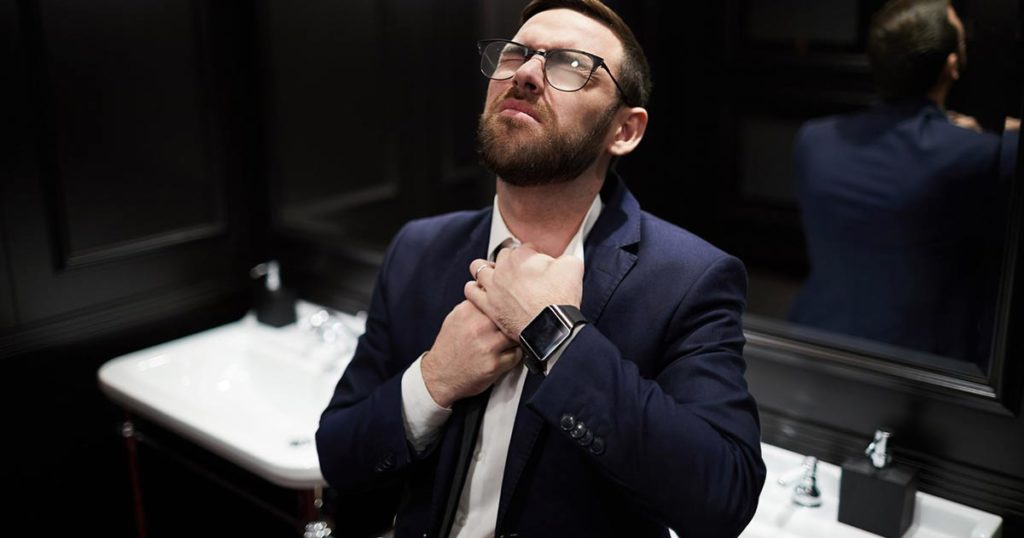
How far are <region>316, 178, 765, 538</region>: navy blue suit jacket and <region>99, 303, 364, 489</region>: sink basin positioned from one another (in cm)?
43

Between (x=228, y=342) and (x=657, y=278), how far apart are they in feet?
4.69

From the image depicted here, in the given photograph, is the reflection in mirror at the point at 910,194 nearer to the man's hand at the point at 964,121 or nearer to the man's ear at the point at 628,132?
the man's hand at the point at 964,121

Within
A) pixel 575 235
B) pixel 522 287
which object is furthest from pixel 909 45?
pixel 522 287

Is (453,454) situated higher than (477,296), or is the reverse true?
(477,296)

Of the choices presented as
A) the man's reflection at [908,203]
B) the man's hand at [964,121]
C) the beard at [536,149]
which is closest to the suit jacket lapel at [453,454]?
the beard at [536,149]

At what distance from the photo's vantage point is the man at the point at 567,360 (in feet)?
3.41

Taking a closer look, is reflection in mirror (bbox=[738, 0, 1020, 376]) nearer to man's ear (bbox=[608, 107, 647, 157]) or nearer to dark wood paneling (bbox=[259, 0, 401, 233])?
man's ear (bbox=[608, 107, 647, 157])

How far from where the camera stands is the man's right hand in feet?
3.71

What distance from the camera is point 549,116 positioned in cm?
114

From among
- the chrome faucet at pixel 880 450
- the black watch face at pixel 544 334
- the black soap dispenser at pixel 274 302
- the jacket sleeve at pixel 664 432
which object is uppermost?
the black watch face at pixel 544 334

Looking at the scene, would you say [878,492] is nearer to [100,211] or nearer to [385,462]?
[385,462]

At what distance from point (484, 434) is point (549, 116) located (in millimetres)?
446

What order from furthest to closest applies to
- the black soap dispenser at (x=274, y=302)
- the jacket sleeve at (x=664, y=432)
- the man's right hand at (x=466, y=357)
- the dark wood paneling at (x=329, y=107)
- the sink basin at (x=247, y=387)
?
the black soap dispenser at (x=274, y=302)
the dark wood paneling at (x=329, y=107)
the sink basin at (x=247, y=387)
the man's right hand at (x=466, y=357)
the jacket sleeve at (x=664, y=432)

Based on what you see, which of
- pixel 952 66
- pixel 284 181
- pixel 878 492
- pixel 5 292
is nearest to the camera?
pixel 878 492
